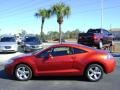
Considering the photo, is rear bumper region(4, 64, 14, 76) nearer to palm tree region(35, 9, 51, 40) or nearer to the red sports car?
the red sports car

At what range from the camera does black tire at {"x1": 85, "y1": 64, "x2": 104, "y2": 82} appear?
11.6 metres

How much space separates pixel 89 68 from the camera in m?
11.7

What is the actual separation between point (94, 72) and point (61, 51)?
148cm

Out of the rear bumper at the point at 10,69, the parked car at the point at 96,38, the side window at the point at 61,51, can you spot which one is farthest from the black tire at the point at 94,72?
the parked car at the point at 96,38

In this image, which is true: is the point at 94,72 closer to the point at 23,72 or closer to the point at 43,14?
the point at 23,72

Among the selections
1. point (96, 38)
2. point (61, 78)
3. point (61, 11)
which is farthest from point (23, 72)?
point (61, 11)

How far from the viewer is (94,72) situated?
1164 cm

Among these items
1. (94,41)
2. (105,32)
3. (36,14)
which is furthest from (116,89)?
(36,14)

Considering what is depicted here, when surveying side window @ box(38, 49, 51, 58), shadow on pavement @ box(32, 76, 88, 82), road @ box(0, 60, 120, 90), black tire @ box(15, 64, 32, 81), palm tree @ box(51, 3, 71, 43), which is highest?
palm tree @ box(51, 3, 71, 43)

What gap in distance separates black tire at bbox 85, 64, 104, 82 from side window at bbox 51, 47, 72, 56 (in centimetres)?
95

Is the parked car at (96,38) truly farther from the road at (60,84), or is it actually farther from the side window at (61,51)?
the side window at (61,51)

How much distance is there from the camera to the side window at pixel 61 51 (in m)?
12.0

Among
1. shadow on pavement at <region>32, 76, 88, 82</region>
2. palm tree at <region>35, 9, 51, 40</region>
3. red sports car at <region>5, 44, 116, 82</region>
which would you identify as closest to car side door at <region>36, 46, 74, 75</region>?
red sports car at <region>5, 44, 116, 82</region>

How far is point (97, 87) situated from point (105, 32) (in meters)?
18.2
